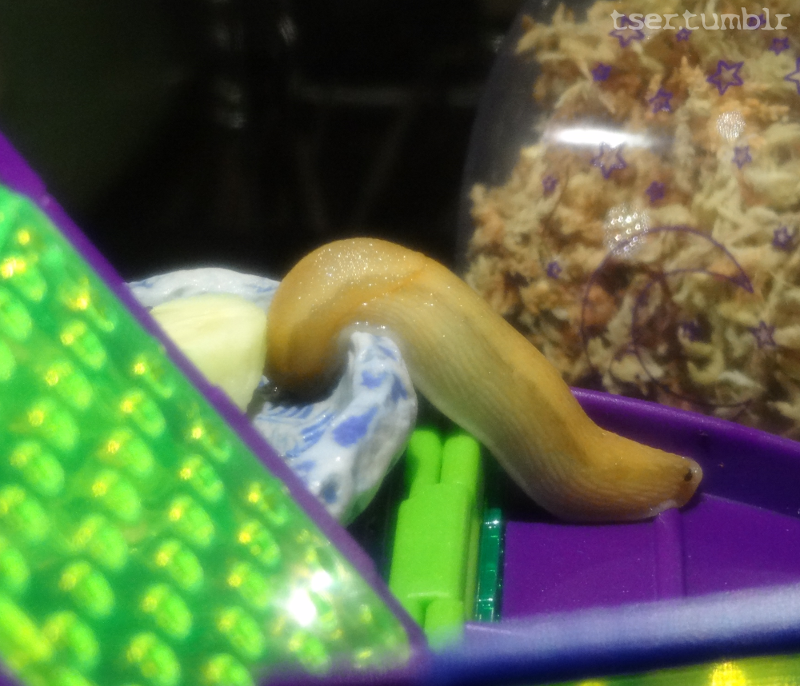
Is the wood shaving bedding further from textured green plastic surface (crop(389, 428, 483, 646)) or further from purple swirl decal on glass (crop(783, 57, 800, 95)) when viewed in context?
textured green plastic surface (crop(389, 428, 483, 646))

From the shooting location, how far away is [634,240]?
1.72 feet

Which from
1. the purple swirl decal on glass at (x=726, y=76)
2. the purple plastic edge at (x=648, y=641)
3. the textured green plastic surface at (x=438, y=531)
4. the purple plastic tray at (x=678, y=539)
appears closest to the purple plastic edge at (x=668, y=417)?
the purple plastic tray at (x=678, y=539)

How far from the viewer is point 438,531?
0.43m

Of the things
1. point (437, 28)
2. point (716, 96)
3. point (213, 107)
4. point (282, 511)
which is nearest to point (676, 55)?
point (716, 96)

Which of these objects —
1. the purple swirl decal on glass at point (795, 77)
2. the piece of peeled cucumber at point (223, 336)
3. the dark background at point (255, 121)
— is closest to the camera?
the piece of peeled cucumber at point (223, 336)

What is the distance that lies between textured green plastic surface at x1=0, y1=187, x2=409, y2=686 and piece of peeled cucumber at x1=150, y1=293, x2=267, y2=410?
0.10m

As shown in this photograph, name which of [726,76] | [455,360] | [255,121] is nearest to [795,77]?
[726,76]

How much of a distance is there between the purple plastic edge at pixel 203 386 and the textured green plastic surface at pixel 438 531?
6 centimetres

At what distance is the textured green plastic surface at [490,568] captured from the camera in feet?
1.46

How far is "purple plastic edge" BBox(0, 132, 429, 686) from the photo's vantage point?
0.26 meters

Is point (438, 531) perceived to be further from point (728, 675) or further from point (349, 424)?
point (728, 675)

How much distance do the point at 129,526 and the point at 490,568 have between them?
293 mm

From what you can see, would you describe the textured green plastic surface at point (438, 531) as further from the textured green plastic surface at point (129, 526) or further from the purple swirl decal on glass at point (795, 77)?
the purple swirl decal on glass at point (795, 77)

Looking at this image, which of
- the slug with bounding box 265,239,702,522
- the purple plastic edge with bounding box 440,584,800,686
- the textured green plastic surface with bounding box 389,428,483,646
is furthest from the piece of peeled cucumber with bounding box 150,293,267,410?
the purple plastic edge with bounding box 440,584,800,686
